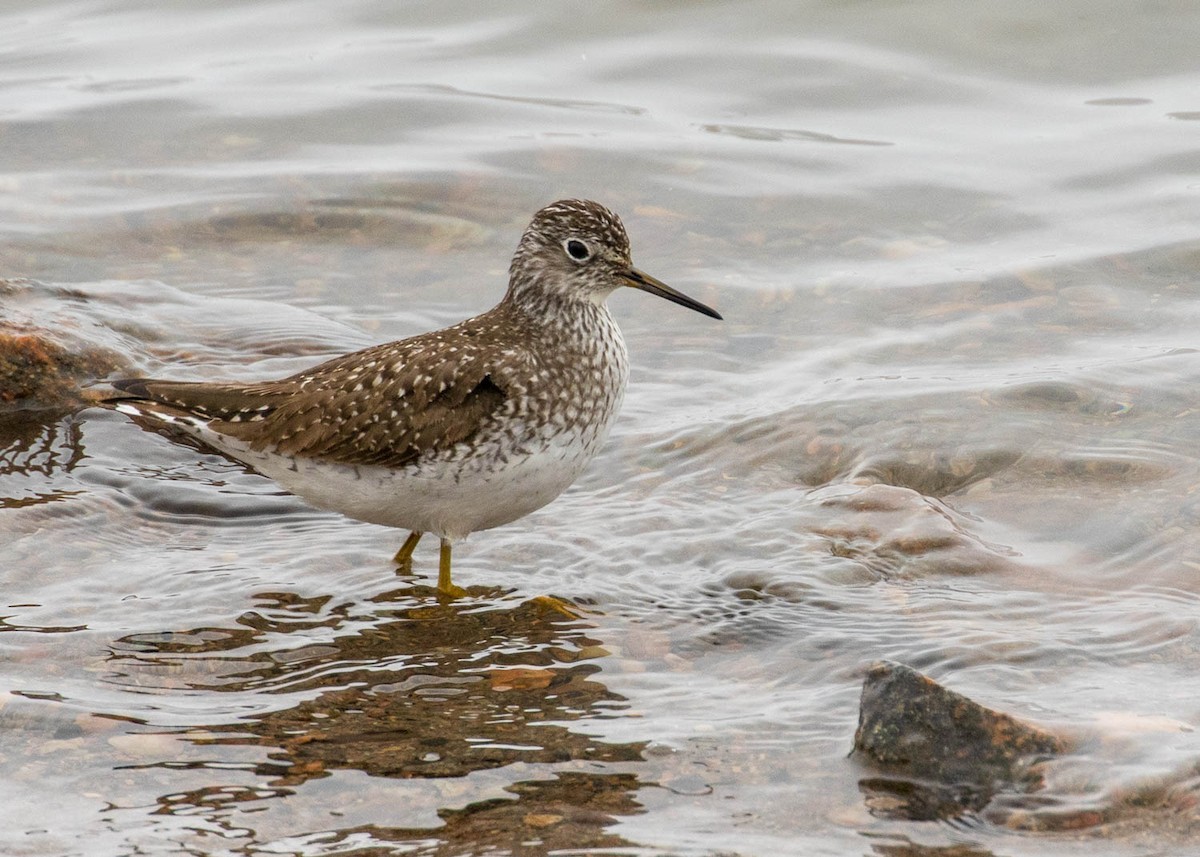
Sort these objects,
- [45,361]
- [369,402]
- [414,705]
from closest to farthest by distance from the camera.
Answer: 1. [414,705]
2. [369,402]
3. [45,361]

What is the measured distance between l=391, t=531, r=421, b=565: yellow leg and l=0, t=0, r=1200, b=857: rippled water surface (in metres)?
0.09

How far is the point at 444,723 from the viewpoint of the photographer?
608 centimetres

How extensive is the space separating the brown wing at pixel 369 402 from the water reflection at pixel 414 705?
777 mm

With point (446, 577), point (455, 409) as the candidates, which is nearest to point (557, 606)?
point (446, 577)

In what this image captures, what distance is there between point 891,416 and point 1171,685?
3409mm

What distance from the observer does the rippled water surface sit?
5.59m

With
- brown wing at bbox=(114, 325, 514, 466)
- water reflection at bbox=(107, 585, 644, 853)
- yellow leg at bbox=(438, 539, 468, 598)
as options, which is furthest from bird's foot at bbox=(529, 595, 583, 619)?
brown wing at bbox=(114, 325, 514, 466)

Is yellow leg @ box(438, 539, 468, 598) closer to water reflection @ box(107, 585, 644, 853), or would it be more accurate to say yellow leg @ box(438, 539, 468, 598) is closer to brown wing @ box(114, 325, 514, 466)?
water reflection @ box(107, 585, 644, 853)

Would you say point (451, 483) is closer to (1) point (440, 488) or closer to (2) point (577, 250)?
(1) point (440, 488)

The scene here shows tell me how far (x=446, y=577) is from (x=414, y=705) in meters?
1.34

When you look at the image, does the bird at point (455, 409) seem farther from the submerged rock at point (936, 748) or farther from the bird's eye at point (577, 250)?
the submerged rock at point (936, 748)

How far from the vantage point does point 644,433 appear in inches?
369

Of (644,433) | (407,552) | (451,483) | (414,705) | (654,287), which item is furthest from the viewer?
(644,433)

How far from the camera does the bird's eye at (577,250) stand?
7.98m
